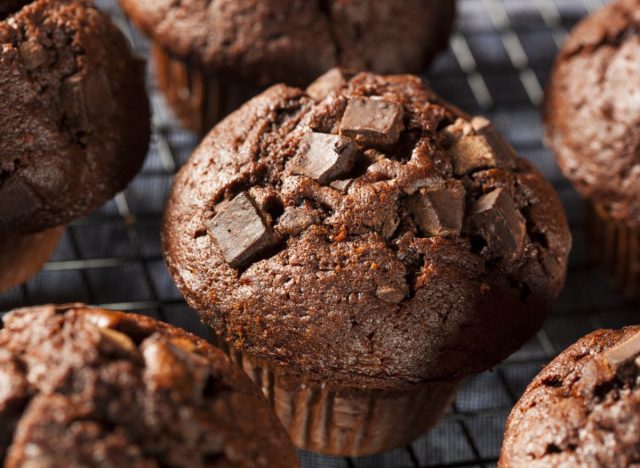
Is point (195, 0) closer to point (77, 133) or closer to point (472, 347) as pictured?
point (77, 133)

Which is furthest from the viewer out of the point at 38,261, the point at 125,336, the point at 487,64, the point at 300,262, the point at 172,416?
the point at 487,64

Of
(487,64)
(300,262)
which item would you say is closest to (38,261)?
(300,262)

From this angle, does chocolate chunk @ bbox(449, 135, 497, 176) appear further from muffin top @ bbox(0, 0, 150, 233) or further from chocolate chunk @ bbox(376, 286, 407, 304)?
muffin top @ bbox(0, 0, 150, 233)

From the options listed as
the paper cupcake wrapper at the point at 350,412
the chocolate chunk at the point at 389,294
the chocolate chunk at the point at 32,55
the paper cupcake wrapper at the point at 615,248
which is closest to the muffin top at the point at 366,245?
the chocolate chunk at the point at 389,294

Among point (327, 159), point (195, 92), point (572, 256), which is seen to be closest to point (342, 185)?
point (327, 159)

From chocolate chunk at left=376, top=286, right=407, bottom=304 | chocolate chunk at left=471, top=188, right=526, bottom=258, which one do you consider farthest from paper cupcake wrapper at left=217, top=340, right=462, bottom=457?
chocolate chunk at left=471, top=188, right=526, bottom=258

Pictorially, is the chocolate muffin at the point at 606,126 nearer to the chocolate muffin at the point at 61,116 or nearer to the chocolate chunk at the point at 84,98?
the chocolate muffin at the point at 61,116
